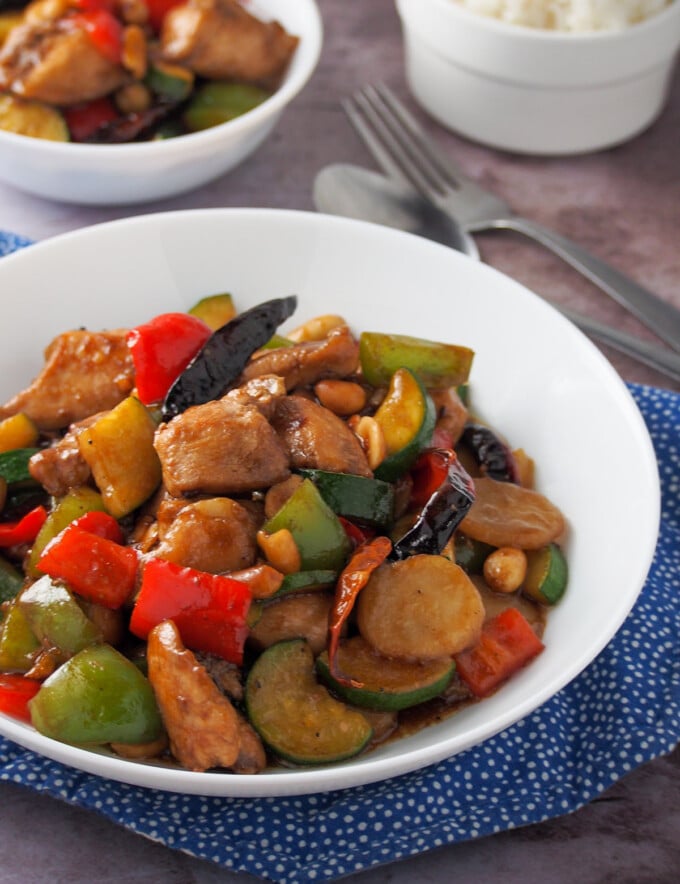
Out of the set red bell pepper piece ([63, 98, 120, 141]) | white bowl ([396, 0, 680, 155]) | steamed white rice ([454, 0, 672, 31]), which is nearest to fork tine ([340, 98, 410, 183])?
white bowl ([396, 0, 680, 155])

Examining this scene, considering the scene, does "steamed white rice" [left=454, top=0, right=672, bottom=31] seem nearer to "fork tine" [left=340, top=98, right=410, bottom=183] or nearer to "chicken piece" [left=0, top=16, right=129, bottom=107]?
"fork tine" [left=340, top=98, right=410, bottom=183]

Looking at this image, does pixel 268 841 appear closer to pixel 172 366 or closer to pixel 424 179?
pixel 172 366

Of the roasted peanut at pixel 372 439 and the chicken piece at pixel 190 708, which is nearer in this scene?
the chicken piece at pixel 190 708

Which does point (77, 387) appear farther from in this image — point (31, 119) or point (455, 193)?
point (455, 193)

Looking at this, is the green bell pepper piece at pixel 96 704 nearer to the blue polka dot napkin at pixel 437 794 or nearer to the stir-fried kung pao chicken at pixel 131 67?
the blue polka dot napkin at pixel 437 794

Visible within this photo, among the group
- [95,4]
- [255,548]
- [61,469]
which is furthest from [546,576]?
[95,4]

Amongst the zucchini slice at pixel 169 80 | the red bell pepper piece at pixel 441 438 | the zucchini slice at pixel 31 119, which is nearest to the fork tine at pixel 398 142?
the zucchini slice at pixel 169 80
